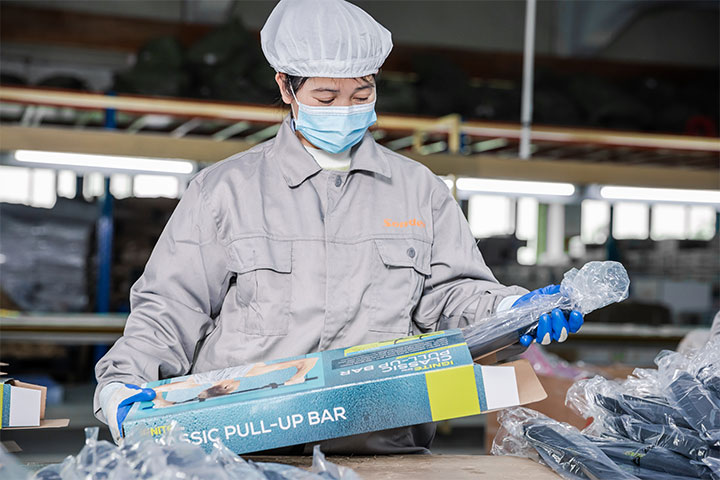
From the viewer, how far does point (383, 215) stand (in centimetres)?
174

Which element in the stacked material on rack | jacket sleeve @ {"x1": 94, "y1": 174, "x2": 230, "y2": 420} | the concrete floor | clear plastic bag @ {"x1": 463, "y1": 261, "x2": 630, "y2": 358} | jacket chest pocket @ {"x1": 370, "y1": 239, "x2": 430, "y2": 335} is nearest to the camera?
clear plastic bag @ {"x1": 463, "y1": 261, "x2": 630, "y2": 358}

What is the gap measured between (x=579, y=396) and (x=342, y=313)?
0.56m

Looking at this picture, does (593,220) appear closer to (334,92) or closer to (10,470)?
(334,92)

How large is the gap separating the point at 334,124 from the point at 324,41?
18 centimetres

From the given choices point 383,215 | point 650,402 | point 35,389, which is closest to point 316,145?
point 383,215

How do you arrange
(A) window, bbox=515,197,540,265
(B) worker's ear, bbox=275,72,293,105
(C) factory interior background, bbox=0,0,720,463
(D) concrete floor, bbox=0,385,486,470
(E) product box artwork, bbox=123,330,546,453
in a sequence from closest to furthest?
(E) product box artwork, bbox=123,330,546,453 → (B) worker's ear, bbox=275,72,293,105 → (C) factory interior background, bbox=0,0,720,463 → (D) concrete floor, bbox=0,385,486,470 → (A) window, bbox=515,197,540,265

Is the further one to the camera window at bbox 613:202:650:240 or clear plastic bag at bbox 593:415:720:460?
window at bbox 613:202:650:240

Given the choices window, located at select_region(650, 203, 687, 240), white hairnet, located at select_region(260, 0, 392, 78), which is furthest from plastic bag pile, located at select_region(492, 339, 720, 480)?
window, located at select_region(650, 203, 687, 240)

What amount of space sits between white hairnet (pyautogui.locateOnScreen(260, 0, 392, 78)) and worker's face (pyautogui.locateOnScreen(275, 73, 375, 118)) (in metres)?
0.03

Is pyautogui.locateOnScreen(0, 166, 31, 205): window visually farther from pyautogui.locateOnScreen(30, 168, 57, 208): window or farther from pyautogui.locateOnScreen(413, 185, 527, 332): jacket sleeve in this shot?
pyautogui.locateOnScreen(413, 185, 527, 332): jacket sleeve

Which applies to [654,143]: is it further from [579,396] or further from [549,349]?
[579,396]

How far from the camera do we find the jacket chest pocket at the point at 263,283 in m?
1.62

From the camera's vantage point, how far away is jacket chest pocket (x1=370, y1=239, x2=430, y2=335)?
167 centimetres

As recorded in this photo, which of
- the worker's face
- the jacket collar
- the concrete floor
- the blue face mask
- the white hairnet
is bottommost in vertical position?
the concrete floor
